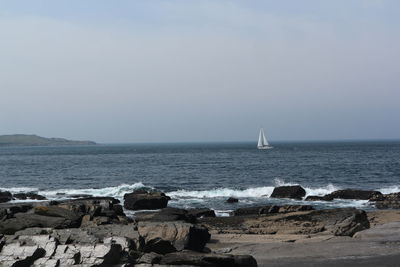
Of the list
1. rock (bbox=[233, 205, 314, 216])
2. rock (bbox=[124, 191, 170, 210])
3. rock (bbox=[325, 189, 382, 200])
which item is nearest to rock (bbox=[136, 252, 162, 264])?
rock (bbox=[233, 205, 314, 216])

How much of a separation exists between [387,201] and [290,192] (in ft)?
27.7

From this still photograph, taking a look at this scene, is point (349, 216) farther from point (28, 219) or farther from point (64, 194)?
point (64, 194)

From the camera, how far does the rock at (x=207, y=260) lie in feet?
47.9

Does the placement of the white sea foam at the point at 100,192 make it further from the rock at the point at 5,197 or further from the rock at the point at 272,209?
the rock at the point at 272,209

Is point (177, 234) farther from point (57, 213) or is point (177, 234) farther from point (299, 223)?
point (299, 223)

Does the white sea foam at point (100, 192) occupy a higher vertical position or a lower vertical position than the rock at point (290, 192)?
lower

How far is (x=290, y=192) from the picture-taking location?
144 feet

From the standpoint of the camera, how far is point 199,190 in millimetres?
51500

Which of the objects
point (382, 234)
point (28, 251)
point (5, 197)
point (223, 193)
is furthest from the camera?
point (223, 193)

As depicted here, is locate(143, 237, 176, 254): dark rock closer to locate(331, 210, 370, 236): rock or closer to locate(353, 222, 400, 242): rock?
locate(353, 222, 400, 242): rock

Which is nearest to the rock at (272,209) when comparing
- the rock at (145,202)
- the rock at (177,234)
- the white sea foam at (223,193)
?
the rock at (145,202)

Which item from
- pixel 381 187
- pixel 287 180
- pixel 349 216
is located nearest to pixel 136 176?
pixel 287 180

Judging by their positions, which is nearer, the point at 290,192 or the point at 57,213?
the point at 57,213

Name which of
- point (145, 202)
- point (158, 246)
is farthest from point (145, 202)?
point (158, 246)
